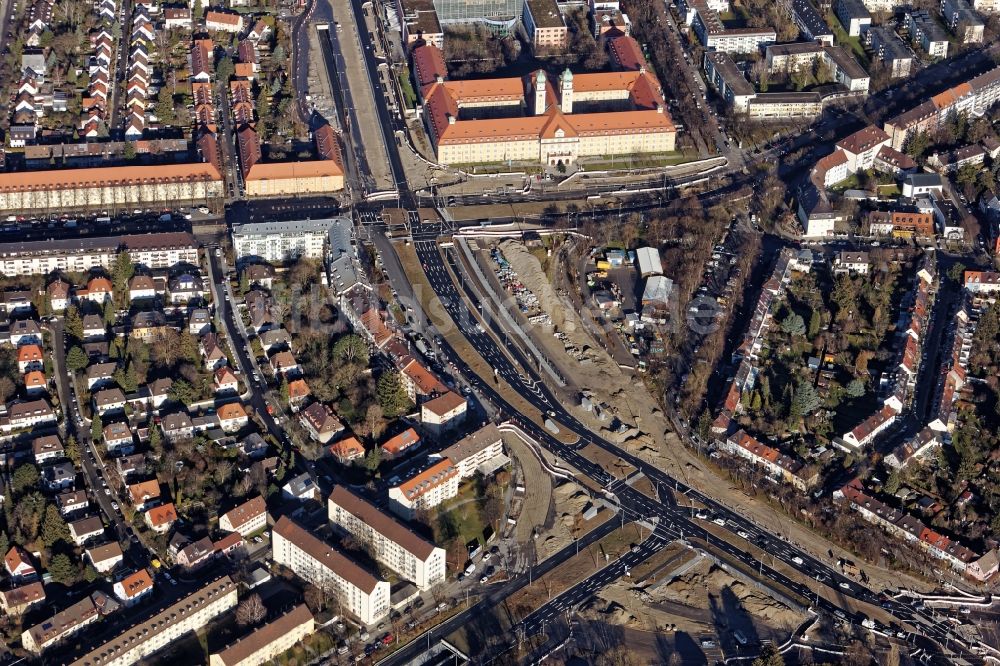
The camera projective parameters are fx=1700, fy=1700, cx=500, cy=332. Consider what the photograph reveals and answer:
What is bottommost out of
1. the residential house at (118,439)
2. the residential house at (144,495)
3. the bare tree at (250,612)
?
the bare tree at (250,612)

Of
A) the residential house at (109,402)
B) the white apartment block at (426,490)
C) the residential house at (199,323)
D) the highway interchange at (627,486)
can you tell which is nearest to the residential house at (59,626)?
the highway interchange at (627,486)

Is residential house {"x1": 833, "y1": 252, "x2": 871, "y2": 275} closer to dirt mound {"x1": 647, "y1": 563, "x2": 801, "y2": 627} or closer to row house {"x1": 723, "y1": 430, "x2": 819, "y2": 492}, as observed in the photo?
row house {"x1": 723, "y1": 430, "x2": 819, "y2": 492}

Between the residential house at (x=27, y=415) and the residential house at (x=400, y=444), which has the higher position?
the residential house at (x=27, y=415)

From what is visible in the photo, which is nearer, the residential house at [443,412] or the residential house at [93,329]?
the residential house at [443,412]

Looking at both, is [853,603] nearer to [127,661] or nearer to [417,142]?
[127,661]

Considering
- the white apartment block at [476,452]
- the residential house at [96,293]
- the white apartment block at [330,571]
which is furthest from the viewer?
the residential house at [96,293]

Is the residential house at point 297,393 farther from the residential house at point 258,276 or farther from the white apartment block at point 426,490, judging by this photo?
the residential house at point 258,276
